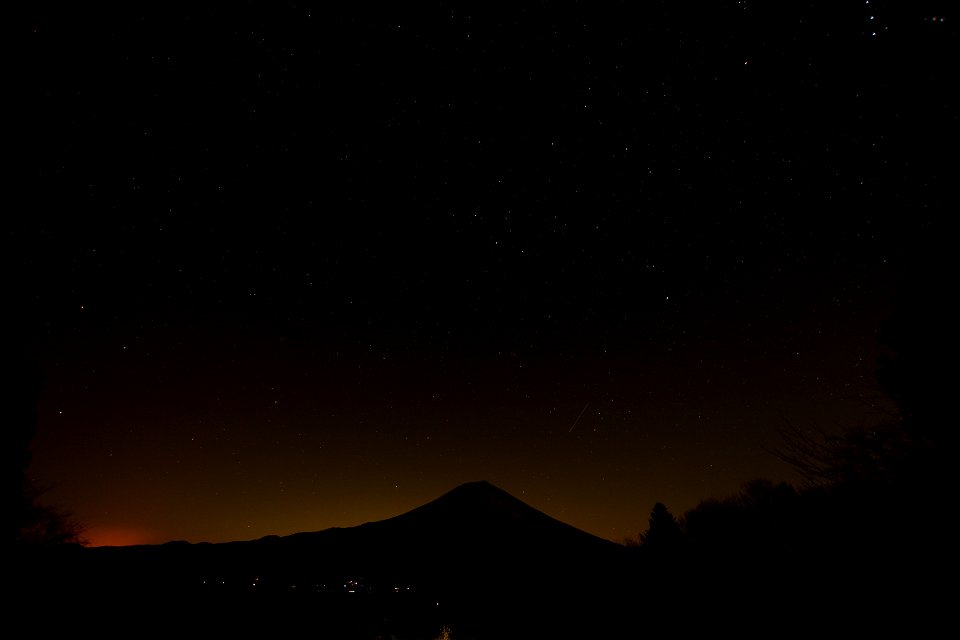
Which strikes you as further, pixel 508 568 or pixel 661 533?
pixel 661 533

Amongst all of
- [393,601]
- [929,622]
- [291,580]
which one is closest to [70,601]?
[291,580]

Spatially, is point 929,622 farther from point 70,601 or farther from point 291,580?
point 70,601

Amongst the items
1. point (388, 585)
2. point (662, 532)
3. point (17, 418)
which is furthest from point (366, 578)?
point (17, 418)

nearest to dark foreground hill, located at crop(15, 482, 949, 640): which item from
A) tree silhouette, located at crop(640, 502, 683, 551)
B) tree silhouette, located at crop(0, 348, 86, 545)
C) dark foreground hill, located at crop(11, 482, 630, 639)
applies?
dark foreground hill, located at crop(11, 482, 630, 639)

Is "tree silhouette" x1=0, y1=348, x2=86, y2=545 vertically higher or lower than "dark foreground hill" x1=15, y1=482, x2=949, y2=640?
higher

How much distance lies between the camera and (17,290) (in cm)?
959

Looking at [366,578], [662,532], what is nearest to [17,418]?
[366,578]

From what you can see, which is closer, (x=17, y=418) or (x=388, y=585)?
(x=388, y=585)

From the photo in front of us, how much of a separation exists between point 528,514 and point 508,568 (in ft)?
2.45

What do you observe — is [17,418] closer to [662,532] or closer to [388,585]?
[388,585]

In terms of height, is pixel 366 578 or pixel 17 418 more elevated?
pixel 17 418

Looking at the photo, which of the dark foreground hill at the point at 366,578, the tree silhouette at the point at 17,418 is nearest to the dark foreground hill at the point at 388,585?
the dark foreground hill at the point at 366,578

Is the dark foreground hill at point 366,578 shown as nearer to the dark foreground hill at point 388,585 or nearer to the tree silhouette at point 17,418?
the dark foreground hill at point 388,585

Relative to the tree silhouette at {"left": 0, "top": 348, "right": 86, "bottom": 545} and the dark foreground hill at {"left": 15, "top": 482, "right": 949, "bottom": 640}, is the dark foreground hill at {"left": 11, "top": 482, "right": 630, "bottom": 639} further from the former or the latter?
the tree silhouette at {"left": 0, "top": 348, "right": 86, "bottom": 545}
